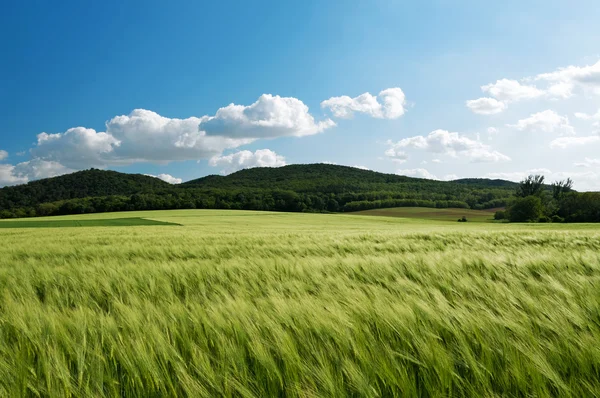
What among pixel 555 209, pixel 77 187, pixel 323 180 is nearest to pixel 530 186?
pixel 555 209

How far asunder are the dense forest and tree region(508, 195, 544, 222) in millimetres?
12884

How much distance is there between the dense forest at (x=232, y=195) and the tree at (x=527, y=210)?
12.9 meters

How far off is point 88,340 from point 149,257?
428cm

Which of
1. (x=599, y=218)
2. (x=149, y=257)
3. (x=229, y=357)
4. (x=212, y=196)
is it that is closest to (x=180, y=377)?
(x=229, y=357)

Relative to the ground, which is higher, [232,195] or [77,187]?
[77,187]

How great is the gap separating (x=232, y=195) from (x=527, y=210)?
61.5 m

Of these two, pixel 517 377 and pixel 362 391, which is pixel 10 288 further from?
pixel 517 377

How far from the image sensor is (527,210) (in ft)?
187

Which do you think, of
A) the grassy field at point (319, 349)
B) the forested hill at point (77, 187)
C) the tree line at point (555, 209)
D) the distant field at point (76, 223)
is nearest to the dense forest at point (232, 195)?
the forested hill at point (77, 187)

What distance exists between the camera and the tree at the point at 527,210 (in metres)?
56.8

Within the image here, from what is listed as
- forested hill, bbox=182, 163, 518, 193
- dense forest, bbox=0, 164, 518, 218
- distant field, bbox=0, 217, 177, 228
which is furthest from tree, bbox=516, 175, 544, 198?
distant field, bbox=0, 217, 177, 228

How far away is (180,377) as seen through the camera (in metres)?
1.26

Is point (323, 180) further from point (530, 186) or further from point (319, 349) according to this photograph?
point (319, 349)

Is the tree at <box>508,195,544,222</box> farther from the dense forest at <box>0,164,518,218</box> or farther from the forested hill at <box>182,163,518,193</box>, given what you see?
the forested hill at <box>182,163,518,193</box>
